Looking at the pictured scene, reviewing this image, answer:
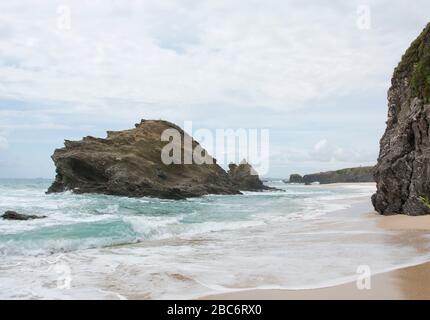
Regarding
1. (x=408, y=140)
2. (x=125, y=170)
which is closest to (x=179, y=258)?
(x=408, y=140)

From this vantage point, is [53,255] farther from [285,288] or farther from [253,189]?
[253,189]

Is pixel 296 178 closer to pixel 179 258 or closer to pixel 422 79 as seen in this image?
pixel 422 79

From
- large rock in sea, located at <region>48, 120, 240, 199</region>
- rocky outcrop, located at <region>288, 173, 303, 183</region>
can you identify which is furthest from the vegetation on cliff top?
rocky outcrop, located at <region>288, 173, 303, 183</region>

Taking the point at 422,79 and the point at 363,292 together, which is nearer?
the point at 363,292

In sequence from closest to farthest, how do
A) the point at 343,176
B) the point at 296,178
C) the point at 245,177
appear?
1. the point at 245,177
2. the point at 343,176
3. the point at 296,178

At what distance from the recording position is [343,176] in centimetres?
14912

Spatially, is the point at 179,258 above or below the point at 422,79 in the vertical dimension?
below

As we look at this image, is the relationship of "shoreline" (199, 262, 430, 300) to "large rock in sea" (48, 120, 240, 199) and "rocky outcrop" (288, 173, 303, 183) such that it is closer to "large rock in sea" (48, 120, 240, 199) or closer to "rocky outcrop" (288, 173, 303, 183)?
"large rock in sea" (48, 120, 240, 199)

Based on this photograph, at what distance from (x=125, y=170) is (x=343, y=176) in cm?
11350

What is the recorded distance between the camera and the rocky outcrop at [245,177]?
8269 centimetres

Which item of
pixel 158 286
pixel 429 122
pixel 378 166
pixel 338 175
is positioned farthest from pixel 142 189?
pixel 338 175

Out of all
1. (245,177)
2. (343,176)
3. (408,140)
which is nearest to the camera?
(408,140)

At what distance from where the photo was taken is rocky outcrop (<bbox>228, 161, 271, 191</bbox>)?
8269 centimetres

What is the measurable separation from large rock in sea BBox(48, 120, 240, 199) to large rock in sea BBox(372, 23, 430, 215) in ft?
98.3
